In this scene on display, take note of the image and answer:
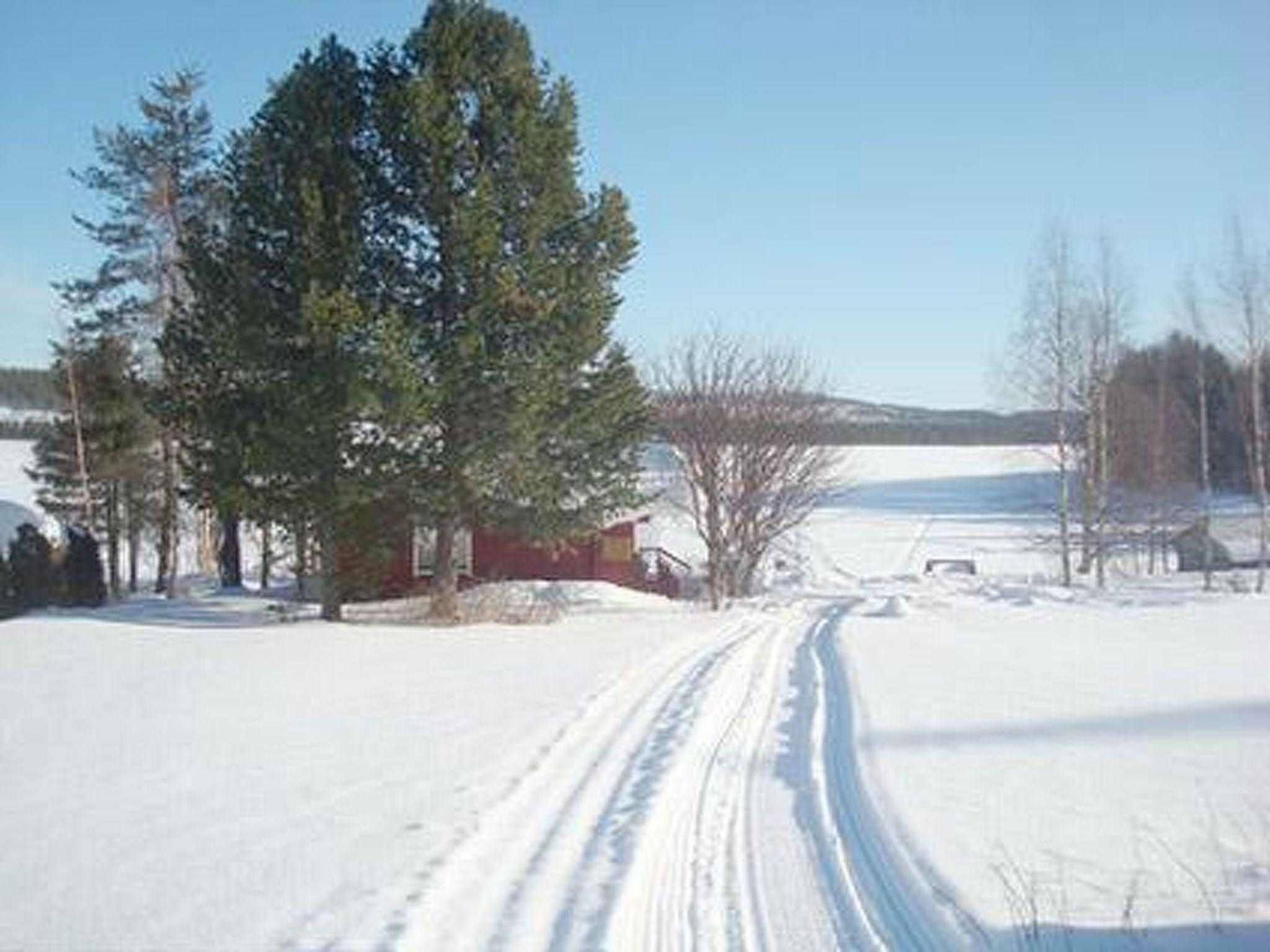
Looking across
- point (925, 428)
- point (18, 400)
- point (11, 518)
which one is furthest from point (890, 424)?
point (11, 518)

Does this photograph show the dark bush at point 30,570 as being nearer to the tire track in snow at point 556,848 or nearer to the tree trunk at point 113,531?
the tree trunk at point 113,531

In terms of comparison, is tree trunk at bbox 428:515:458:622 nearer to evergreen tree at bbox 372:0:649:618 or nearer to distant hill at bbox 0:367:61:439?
evergreen tree at bbox 372:0:649:618

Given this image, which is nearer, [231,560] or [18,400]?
[231,560]

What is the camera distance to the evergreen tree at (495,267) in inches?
862

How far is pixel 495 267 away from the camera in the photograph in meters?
22.1

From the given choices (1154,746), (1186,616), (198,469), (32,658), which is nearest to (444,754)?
(1154,746)

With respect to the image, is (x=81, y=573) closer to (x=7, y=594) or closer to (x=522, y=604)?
(x=7, y=594)

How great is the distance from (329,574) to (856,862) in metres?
18.2

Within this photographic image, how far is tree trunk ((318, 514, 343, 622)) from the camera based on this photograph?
76.1ft

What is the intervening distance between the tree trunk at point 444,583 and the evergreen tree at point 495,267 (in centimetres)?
18

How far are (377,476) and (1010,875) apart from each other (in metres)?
16.7

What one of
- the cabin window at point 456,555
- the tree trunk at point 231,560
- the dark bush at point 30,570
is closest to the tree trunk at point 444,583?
the cabin window at point 456,555

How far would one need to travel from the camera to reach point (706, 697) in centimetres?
1360

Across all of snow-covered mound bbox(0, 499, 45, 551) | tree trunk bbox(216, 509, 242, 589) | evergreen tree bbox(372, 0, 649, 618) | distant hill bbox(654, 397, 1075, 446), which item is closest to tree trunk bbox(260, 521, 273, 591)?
tree trunk bbox(216, 509, 242, 589)
